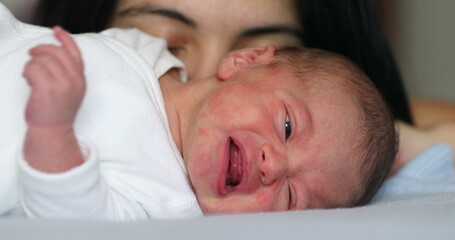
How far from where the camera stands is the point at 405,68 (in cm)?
316

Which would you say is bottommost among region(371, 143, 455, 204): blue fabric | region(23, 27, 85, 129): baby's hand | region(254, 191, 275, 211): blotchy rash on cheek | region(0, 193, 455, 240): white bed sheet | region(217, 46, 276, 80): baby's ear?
region(371, 143, 455, 204): blue fabric

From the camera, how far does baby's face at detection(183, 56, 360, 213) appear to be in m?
1.01

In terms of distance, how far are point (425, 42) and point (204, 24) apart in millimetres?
2041

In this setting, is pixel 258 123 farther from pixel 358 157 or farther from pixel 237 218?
pixel 237 218

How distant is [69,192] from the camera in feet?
2.73

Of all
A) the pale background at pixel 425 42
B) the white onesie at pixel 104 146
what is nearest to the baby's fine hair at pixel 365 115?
the white onesie at pixel 104 146

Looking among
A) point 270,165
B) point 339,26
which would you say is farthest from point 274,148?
point 339,26

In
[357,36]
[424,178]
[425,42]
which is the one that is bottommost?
[425,42]

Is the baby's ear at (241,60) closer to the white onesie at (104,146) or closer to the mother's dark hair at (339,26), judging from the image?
the white onesie at (104,146)

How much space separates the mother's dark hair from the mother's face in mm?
80

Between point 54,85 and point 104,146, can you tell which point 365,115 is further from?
point 54,85

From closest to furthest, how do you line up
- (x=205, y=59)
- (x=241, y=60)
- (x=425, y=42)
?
(x=241, y=60)
(x=205, y=59)
(x=425, y=42)

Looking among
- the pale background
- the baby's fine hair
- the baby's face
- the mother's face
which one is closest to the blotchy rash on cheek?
the baby's face

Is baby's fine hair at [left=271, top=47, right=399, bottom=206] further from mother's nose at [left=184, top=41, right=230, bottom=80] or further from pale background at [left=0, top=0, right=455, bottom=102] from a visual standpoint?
pale background at [left=0, top=0, right=455, bottom=102]
